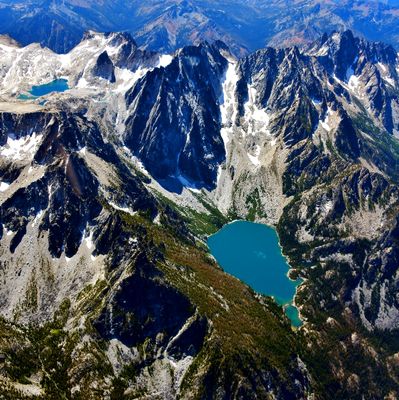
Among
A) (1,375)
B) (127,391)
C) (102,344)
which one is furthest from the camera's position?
(102,344)

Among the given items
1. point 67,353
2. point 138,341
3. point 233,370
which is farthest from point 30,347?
point 233,370

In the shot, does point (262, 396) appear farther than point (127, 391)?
Yes

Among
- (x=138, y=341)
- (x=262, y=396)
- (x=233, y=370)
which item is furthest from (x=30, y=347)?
(x=262, y=396)

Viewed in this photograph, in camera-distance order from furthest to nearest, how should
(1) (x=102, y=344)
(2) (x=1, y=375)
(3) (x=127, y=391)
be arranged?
(1) (x=102, y=344) < (3) (x=127, y=391) < (2) (x=1, y=375)

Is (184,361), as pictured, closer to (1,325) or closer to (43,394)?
(43,394)

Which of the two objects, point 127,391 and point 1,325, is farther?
point 1,325

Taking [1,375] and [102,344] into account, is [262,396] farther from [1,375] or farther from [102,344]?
[1,375]

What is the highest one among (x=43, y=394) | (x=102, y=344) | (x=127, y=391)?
(x=102, y=344)

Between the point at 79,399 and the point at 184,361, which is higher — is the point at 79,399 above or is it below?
below

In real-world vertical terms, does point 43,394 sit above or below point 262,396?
below
